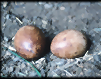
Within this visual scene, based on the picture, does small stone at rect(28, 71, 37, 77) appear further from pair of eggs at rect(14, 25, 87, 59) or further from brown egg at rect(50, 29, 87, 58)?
brown egg at rect(50, 29, 87, 58)

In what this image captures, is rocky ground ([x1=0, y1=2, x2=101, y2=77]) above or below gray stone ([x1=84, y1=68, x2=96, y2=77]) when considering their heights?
above

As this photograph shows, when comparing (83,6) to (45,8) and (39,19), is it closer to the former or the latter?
(45,8)

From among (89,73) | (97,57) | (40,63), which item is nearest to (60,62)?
(40,63)

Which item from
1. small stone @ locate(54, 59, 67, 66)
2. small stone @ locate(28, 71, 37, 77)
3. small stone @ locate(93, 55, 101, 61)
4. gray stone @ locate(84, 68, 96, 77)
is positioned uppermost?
small stone @ locate(93, 55, 101, 61)

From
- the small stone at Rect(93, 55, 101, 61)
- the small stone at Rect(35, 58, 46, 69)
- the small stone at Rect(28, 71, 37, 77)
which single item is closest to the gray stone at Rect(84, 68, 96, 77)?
the small stone at Rect(93, 55, 101, 61)

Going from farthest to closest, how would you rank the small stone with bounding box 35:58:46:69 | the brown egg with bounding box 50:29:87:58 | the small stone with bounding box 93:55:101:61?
the small stone with bounding box 35:58:46:69, the small stone with bounding box 93:55:101:61, the brown egg with bounding box 50:29:87:58

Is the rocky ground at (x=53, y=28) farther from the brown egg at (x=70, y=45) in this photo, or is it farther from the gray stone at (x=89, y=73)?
the brown egg at (x=70, y=45)

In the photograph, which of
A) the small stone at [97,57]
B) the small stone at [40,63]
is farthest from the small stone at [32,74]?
the small stone at [97,57]
